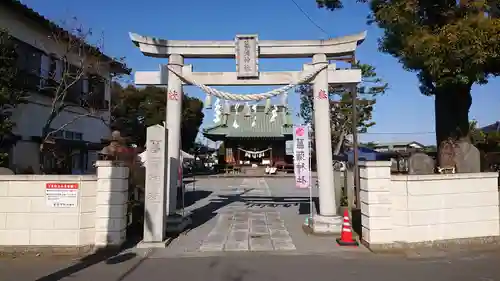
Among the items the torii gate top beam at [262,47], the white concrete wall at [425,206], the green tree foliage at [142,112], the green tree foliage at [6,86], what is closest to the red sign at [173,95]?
the torii gate top beam at [262,47]

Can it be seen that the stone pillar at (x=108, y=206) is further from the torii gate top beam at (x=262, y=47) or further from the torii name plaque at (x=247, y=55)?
the torii name plaque at (x=247, y=55)

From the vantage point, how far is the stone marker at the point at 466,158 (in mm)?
10719

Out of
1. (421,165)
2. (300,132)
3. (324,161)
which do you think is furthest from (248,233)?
(421,165)

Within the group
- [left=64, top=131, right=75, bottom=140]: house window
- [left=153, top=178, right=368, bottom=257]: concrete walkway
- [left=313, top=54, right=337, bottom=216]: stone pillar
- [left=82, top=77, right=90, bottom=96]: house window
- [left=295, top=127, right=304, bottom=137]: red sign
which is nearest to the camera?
[left=153, top=178, right=368, bottom=257]: concrete walkway

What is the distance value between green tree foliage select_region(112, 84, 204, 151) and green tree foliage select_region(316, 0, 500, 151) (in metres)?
23.3

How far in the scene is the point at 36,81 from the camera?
19156 millimetres

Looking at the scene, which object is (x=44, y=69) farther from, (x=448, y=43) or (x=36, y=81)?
(x=448, y=43)

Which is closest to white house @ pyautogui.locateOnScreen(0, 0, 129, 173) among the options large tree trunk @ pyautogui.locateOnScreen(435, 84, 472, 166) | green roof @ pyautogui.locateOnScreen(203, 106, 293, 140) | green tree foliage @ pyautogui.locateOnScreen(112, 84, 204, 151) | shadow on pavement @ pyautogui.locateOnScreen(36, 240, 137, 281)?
green tree foliage @ pyautogui.locateOnScreen(112, 84, 204, 151)

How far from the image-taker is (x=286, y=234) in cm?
1056

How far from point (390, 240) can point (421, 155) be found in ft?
10.9

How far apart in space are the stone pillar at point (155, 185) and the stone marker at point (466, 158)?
7974 millimetres

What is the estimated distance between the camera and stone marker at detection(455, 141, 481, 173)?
10.7 m

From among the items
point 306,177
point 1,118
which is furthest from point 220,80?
point 1,118

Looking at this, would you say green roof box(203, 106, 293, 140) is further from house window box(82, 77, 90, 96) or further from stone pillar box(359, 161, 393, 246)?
stone pillar box(359, 161, 393, 246)
